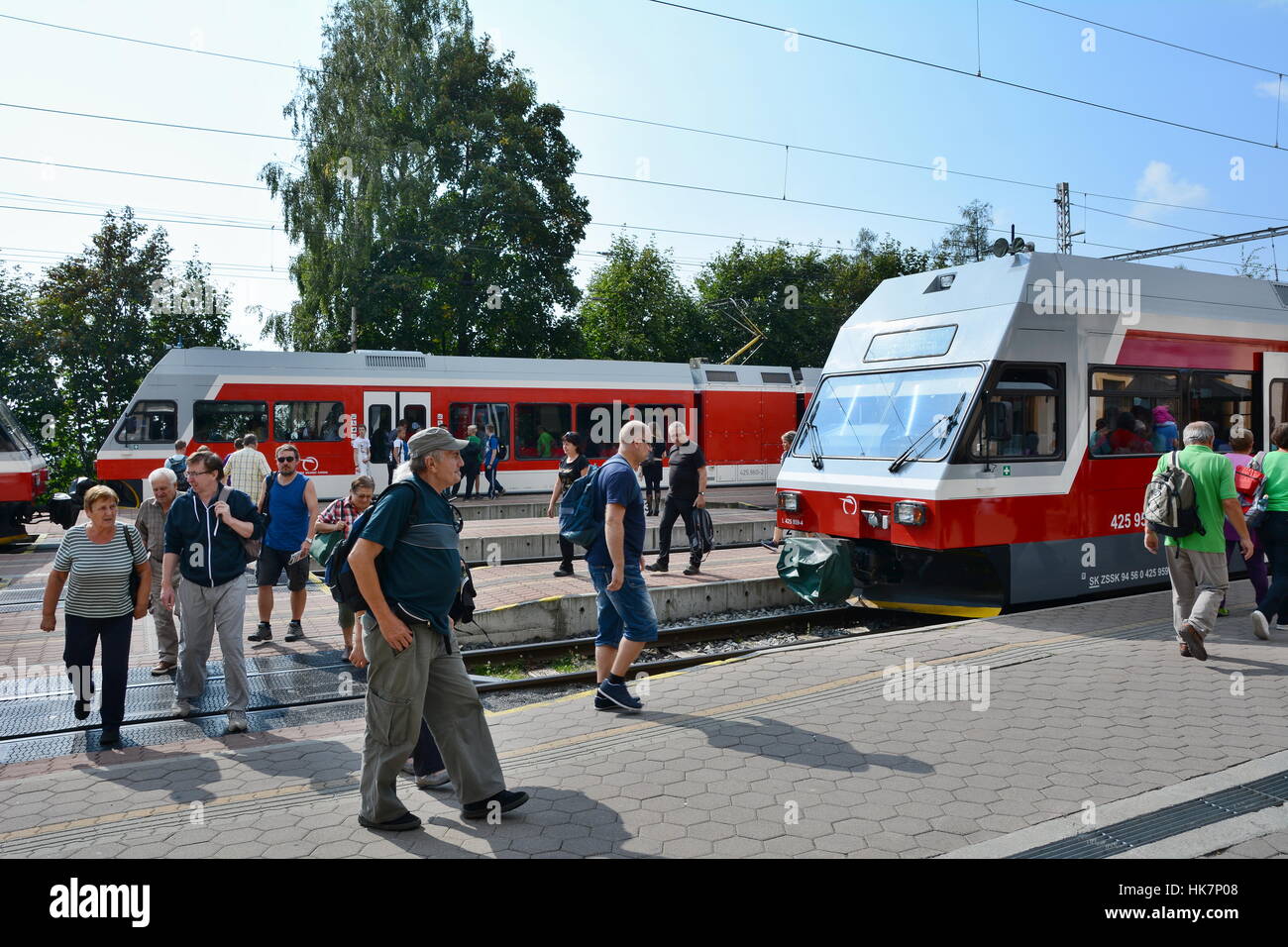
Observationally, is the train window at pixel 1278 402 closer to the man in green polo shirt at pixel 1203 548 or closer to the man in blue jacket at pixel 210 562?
the man in green polo shirt at pixel 1203 548

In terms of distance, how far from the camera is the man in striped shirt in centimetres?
988

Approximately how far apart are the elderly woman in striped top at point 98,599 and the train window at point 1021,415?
21.4ft

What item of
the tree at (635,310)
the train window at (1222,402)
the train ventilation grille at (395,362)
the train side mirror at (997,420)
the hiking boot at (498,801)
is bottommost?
the hiking boot at (498,801)

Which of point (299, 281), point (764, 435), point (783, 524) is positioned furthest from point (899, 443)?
point (299, 281)

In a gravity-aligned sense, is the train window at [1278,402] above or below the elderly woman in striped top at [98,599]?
above

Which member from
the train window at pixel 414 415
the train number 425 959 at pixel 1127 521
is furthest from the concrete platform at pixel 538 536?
the train number 425 959 at pixel 1127 521

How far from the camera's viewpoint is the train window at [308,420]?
1862cm

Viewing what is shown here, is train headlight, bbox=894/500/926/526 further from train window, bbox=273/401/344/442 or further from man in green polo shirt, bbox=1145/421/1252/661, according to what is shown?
train window, bbox=273/401/344/442

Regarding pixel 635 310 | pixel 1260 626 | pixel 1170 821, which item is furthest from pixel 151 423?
pixel 635 310

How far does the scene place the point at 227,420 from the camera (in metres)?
18.2

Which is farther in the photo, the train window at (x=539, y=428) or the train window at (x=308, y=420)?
the train window at (x=539, y=428)

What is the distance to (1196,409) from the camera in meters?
9.41

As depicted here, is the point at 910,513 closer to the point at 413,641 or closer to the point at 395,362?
the point at 413,641

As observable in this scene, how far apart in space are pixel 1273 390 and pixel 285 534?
1035cm
